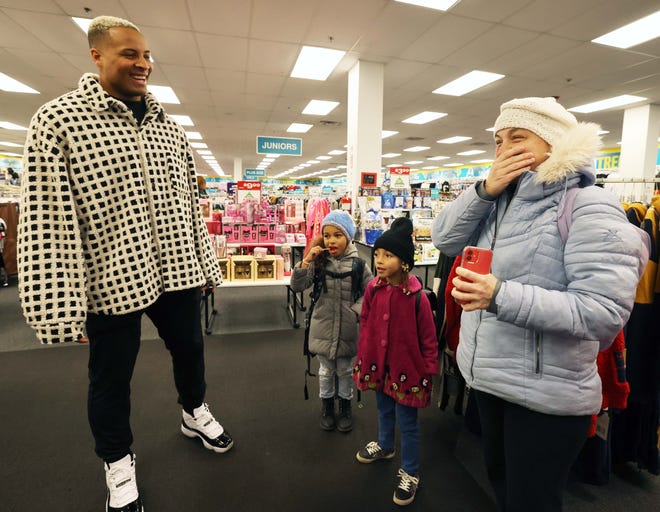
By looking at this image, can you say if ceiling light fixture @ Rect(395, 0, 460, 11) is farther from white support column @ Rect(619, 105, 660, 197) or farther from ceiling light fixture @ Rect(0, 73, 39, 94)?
ceiling light fixture @ Rect(0, 73, 39, 94)

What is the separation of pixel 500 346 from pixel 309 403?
6.09 feet

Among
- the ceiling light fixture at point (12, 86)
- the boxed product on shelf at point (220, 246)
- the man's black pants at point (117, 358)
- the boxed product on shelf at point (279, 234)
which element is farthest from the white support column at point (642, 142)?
the ceiling light fixture at point (12, 86)

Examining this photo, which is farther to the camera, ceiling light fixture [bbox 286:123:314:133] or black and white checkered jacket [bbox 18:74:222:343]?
ceiling light fixture [bbox 286:123:314:133]

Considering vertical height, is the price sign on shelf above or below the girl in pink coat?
above

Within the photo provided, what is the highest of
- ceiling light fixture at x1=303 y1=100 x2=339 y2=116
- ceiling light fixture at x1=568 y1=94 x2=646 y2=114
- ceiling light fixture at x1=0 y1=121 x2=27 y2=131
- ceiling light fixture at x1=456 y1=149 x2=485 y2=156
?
ceiling light fixture at x1=0 y1=121 x2=27 y2=131

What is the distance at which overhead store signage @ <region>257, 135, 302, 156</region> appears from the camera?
781cm

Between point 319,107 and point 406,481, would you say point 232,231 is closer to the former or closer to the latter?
point 406,481

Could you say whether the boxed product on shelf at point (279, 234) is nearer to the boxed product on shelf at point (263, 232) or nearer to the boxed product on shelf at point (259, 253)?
the boxed product on shelf at point (263, 232)

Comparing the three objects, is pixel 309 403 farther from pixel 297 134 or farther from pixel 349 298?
pixel 297 134

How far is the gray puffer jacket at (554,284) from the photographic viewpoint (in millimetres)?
841

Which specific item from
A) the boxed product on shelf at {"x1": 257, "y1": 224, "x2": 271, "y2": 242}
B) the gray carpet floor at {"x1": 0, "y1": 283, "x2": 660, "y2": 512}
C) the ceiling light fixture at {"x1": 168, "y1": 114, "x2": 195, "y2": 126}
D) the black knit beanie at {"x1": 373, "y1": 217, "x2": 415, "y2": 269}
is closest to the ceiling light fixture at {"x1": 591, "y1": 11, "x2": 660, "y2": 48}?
the black knit beanie at {"x1": 373, "y1": 217, "x2": 415, "y2": 269}

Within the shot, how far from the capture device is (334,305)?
86.1 inches

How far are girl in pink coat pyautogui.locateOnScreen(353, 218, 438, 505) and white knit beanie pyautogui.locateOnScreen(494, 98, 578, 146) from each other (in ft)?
2.83

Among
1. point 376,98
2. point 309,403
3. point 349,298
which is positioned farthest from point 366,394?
point 376,98
